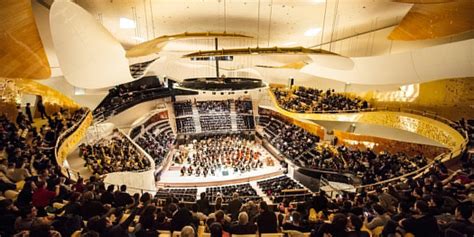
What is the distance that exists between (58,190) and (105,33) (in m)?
4.58

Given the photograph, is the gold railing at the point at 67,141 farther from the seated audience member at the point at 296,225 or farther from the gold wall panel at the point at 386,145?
the gold wall panel at the point at 386,145

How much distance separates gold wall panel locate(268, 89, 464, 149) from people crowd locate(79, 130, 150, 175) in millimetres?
11947

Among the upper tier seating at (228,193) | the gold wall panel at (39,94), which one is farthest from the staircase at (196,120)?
the upper tier seating at (228,193)

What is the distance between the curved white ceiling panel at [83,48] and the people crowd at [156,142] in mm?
9088

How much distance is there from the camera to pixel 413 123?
1183 cm

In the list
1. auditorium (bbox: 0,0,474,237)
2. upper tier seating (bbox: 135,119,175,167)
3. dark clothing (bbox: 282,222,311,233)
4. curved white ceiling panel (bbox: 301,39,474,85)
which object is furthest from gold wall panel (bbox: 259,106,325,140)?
dark clothing (bbox: 282,222,311,233)

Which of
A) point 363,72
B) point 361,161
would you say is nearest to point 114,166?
point 361,161

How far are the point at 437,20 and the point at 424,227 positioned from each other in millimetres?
9880

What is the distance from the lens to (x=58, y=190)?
468cm

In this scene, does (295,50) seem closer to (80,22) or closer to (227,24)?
(80,22)

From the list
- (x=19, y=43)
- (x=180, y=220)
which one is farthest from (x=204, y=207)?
(x=19, y=43)

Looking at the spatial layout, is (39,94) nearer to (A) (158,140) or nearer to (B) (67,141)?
(B) (67,141)

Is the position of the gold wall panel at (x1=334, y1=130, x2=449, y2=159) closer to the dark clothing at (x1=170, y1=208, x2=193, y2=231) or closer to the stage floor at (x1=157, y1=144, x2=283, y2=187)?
the stage floor at (x1=157, y1=144, x2=283, y2=187)

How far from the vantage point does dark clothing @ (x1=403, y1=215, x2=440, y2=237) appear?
3039 mm
